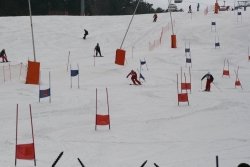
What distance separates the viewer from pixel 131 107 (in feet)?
67.5

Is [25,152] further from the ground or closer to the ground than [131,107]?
further from the ground

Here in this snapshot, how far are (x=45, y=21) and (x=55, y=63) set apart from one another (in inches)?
727

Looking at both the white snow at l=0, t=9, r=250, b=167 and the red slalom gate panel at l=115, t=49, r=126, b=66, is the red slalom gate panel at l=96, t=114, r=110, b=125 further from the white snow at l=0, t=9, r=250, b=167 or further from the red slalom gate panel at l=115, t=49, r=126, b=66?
the red slalom gate panel at l=115, t=49, r=126, b=66

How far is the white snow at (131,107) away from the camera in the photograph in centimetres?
1328

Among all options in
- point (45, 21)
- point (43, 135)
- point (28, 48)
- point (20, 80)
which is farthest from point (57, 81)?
point (45, 21)

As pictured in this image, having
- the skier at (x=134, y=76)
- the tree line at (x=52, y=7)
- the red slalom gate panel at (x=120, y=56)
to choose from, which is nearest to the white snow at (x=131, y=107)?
the skier at (x=134, y=76)

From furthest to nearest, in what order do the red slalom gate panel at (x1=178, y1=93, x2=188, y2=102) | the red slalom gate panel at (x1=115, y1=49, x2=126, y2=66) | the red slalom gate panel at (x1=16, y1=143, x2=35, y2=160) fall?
the red slalom gate panel at (x1=115, y1=49, x2=126, y2=66), the red slalom gate panel at (x1=178, y1=93, x2=188, y2=102), the red slalom gate panel at (x1=16, y1=143, x2=35, y2=160)

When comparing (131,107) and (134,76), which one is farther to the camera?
(134,76)

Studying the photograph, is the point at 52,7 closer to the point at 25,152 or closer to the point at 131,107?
the point at 131,107

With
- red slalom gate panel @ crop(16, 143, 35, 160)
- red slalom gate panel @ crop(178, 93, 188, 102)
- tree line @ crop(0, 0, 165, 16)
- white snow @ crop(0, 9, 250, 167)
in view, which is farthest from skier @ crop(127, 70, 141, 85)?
tree line @ crop(0, 0, 165, 16)

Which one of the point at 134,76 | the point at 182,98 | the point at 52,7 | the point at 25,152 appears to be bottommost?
the point at 182,98

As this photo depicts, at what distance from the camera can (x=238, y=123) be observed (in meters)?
17.2

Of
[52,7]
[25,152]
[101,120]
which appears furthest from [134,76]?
[52,7]

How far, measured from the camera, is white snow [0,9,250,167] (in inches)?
523
